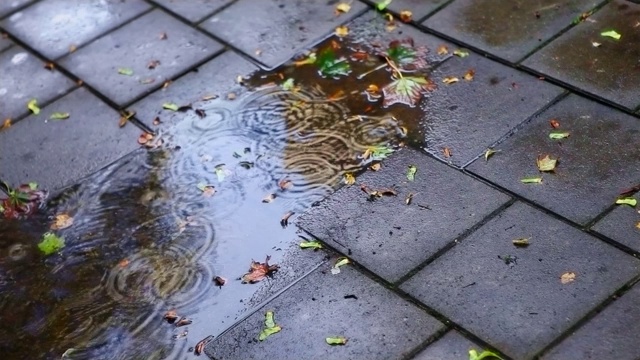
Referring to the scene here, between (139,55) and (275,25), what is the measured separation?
0.70m

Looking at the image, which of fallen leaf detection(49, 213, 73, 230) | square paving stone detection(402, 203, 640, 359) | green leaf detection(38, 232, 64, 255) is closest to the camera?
square paving stone detection(402, 203, 640, 359)

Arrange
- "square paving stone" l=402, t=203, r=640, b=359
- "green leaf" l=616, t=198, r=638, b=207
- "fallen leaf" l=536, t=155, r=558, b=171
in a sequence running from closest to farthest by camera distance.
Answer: "square paving stone" l=402, t=203, r=640, b=359
"green leaf" l=616, t=198, r=638, b=207
"fallen leaf" l=536, t=155, r=558, b=171

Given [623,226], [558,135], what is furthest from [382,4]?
[623,226]

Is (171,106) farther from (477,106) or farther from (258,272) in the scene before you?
(477,106)

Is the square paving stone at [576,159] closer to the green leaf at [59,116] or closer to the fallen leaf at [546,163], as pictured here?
the fallen leaf at [546,163]

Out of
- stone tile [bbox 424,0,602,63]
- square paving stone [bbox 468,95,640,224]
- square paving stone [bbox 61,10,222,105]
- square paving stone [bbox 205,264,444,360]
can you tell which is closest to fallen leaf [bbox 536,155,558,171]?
square paving stone [bbox 468,95,640,224]

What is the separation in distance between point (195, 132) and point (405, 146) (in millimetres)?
969

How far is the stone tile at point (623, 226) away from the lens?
3.47 meters

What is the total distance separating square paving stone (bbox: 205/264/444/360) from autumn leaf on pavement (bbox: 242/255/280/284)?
13 centimetres

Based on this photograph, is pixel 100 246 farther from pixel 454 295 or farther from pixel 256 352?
pixel 454 295

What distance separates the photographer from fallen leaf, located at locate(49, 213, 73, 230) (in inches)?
159

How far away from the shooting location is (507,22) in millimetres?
4656

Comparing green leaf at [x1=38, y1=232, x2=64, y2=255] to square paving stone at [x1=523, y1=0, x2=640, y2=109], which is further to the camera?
square paving stone at [x1=523, y1=0, x2=640, y2=109]

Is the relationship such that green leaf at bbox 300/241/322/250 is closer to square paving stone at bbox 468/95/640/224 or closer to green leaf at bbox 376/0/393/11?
square paving stone at bbox 468/95/640/224
